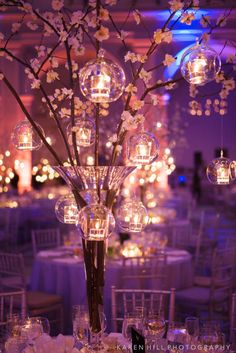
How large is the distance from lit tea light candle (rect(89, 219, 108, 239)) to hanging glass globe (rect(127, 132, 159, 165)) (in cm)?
50

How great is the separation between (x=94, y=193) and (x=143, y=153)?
Result: 0.35 meters

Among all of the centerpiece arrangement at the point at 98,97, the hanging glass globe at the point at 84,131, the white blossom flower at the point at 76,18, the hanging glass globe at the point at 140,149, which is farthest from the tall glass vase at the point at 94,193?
the white blossom flower at the point at 76,18

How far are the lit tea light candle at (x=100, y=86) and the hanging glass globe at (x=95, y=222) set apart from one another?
1.44 ft

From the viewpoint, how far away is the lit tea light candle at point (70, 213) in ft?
8.92

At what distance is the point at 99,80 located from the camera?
7.50ft

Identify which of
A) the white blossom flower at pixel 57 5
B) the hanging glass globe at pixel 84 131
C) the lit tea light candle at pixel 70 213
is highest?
the white blossom flower at pixel 57 5

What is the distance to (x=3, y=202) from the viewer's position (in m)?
9.98

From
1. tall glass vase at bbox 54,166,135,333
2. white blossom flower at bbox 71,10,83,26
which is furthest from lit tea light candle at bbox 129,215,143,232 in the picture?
white blossom flower at bbox 71,10,83,26

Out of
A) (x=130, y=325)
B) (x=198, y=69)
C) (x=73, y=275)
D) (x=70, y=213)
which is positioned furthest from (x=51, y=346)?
(x=73, y=275)

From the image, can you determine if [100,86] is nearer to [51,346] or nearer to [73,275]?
[51,346]

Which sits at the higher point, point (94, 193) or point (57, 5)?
point (57, 5)

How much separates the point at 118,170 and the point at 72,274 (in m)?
3.12

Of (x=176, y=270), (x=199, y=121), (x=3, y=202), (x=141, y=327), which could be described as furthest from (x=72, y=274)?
(x=199, y=121)

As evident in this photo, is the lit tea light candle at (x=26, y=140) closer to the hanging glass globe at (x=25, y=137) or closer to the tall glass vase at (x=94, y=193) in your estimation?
the hanging glass globe at (x=25, y=137)
